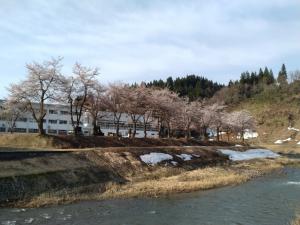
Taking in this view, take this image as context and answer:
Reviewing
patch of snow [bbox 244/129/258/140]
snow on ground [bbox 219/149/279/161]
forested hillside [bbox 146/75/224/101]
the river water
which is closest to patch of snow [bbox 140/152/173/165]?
the river water

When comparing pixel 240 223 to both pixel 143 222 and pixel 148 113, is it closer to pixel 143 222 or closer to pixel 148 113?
pixel 143 222

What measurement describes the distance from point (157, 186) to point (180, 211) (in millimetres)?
7941

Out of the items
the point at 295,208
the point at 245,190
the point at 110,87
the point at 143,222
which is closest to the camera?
the point at 143,222

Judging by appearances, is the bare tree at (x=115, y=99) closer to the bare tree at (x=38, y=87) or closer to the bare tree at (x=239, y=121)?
the bare tree at (x=38, y=87)

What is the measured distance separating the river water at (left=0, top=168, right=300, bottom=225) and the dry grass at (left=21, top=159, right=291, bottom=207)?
1320 millimetres

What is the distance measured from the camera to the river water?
23.2m

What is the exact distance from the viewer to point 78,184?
109 feet

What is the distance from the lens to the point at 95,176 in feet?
120

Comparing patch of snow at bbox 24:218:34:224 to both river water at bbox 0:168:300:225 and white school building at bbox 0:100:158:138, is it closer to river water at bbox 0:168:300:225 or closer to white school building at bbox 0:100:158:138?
river water at bbox 0:168:300:225

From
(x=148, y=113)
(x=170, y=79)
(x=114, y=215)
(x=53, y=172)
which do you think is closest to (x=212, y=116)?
(x=148, y=113)

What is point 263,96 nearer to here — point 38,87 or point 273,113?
point 273,113

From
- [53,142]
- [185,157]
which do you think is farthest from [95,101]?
[185,157]

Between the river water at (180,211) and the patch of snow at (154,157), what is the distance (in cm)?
1182

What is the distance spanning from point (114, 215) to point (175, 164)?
23272 mm
